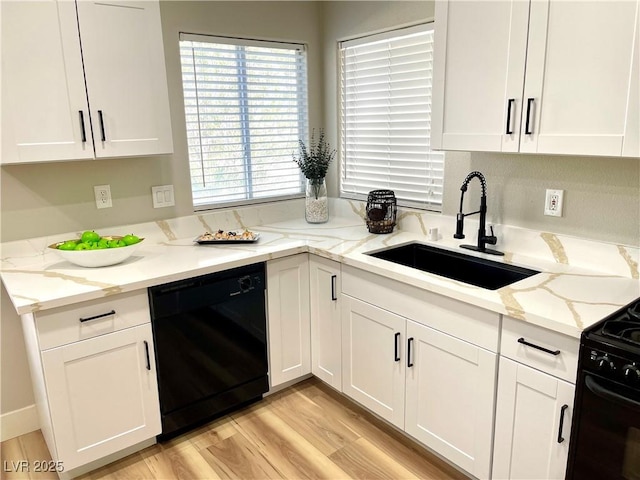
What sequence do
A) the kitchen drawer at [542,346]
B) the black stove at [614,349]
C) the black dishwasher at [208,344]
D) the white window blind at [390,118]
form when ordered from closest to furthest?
1. the black stove at [614,349]
2. the kitchen drawer at [542,346]
3. the black dishwasher at [208,344]
4. the white window blind at [390,118]

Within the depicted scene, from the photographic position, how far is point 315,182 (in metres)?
2.98

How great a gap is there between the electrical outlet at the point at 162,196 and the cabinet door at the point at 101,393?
2.66 ft

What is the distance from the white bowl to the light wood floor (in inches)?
36.4

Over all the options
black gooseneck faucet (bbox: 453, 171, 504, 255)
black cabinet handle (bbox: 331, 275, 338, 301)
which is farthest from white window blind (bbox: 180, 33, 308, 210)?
black gooseneck faucet (bbox: 453, 171, 504, 255)

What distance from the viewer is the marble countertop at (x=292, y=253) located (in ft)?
5.43

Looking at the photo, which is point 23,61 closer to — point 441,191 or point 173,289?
point 173,289

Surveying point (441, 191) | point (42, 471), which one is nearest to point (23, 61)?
point (42, 471)

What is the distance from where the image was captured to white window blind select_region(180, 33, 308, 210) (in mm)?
2723

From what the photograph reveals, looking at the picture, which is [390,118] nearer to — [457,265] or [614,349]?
[457,265]

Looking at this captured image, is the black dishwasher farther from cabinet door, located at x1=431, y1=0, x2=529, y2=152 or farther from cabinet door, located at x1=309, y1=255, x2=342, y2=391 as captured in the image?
Answer: cabinet door, located at x1=431, y1=0, x2=529, y2=152

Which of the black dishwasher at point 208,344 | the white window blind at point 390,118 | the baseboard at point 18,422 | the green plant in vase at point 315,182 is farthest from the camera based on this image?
the green plant in vase at point 315,182

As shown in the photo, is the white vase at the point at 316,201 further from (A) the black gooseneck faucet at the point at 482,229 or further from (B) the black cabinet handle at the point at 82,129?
(B) the black cabinet handle at the point at 82,129

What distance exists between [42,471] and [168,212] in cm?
136

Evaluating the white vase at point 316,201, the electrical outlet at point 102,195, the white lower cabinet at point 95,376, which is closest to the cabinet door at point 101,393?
the white lower cabinet at point 95,376
